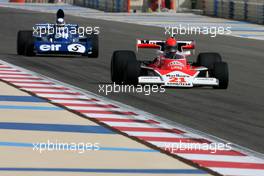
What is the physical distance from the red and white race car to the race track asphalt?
0.65 feet

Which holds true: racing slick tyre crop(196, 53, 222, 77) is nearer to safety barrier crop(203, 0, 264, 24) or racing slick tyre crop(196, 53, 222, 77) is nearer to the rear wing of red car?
the rear wing of red car

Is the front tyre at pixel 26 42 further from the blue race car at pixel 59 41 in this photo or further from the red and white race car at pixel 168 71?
the red and white race car at pixel 168 71

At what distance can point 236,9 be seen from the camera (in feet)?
167

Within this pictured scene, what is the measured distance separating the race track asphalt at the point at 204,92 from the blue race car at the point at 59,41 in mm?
240

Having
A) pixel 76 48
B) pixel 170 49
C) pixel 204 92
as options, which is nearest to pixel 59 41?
pixel 76 48

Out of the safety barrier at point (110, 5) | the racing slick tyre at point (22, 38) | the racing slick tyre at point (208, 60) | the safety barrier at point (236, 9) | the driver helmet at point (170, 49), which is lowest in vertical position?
the safety barrier at point (110, 5)

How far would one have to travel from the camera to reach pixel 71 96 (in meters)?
A: 14.7

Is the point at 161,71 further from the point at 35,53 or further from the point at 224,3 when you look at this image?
the point at 224,3

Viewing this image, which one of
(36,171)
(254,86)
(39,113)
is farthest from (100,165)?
(254,86)

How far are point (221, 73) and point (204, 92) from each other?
42cm

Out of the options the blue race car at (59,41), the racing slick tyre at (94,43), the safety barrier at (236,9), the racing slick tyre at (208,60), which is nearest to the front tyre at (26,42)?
the blue race car at (59,41)

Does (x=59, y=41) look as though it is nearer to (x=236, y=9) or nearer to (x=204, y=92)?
(x=204, y=92)

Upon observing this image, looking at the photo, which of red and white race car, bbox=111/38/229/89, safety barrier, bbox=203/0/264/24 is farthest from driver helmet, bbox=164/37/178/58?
safety barrier, bbox=203/0/264/24

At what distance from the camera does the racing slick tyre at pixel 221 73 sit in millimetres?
16047
